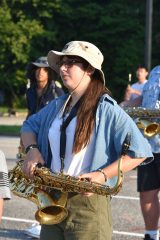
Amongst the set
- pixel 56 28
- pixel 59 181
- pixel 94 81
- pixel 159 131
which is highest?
pixel 94 81

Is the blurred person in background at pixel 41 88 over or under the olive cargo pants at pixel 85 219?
under

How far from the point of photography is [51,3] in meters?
38.5

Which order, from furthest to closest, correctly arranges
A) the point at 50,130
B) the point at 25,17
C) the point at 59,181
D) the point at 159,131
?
the point at 25,17
the point at 159,131
the point at 50,130
the point at 59,181

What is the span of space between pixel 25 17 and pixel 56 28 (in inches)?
89.2

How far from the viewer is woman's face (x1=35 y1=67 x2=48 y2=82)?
693 cm

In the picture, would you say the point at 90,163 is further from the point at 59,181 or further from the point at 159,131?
the point at 159,131

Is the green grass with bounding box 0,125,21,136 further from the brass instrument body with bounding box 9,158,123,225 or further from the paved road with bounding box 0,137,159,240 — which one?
the brass instrument body with bounding box 9,158,123,225

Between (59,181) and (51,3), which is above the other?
(59,181)

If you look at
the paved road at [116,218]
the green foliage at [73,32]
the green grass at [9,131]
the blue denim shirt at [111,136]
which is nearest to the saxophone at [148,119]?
the paved road at [116,218]

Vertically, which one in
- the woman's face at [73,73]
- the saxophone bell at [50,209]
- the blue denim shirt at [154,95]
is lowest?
the blue denim shirt at [154,95]

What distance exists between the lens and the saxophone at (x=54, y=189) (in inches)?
141

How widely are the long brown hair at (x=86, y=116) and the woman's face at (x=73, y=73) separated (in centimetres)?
7

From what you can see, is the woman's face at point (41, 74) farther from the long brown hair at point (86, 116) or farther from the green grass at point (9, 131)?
the green grass at point (9, 131)

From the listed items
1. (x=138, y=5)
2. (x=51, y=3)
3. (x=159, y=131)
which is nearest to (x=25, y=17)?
(x=51, y=3)
